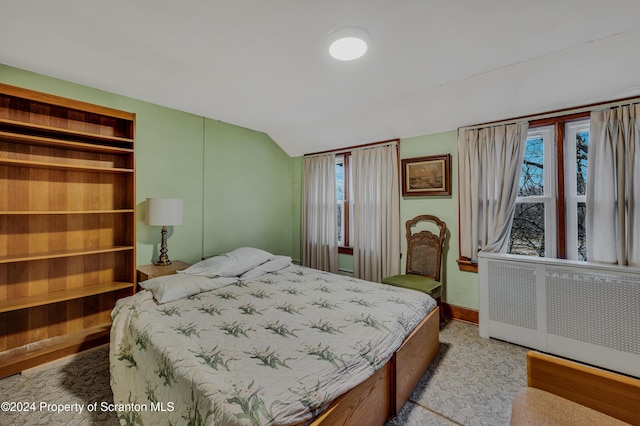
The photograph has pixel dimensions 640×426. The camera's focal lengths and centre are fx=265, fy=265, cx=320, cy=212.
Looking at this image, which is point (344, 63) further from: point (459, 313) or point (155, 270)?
point (459, 313)

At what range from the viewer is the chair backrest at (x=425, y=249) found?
10.5 feet

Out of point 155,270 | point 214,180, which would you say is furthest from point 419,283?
point 214,180

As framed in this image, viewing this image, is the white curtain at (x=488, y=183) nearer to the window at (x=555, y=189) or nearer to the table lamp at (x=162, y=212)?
the window at (x=555, y=189)

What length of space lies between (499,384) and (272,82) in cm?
323

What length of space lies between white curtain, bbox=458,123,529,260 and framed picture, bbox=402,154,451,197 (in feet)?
0.54

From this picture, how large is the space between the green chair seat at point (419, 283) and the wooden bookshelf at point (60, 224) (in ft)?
9.37

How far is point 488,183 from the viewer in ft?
9.58

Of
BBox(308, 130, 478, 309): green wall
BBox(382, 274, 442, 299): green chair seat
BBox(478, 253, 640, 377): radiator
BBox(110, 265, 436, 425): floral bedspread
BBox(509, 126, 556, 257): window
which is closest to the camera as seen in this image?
BBox(110, 265, 436, 425): floral bedspread

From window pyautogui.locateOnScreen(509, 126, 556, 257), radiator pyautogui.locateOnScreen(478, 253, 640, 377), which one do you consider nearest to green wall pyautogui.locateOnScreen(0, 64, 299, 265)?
radiator pyautogui.locateOnScreen(478, 253, 640, 377)

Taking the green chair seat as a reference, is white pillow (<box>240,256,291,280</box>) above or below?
above

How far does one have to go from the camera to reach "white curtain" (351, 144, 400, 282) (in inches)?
142

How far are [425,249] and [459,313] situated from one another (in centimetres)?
84

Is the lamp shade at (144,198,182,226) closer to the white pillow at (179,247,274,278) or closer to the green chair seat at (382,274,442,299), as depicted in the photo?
Answer: the white pillow at (179,247,274,278)

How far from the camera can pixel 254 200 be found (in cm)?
419
